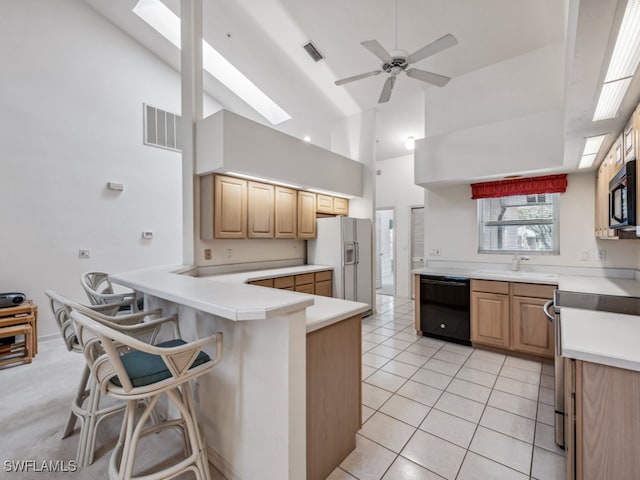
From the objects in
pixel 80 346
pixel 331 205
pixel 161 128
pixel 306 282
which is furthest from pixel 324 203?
pixel 80 346

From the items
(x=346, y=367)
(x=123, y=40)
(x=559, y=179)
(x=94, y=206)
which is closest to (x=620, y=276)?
(x=559, y=179)

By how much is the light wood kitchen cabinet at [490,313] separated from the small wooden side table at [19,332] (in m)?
5.01

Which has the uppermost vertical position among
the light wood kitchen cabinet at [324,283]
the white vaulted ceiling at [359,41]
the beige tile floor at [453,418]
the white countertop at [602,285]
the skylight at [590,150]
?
the white vaulted ceiling at [359,41]

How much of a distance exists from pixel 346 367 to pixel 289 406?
1.67ft

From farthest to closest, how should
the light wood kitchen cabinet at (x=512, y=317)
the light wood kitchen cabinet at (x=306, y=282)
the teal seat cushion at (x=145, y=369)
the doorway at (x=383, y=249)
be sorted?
1. the doorway at (x=383, y=249)
2. the light wood kitchen cabinet at (x=306, y=282)
3. the light wood kitchen cabinet at (x=512, y=317)
4. the teal seat cushion at (x=145, y=369)

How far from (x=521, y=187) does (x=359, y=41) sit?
2811 millimetres

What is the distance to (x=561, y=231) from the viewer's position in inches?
134

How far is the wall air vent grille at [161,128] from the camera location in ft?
15.0

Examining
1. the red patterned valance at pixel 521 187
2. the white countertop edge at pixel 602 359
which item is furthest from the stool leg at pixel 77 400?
the red patterned valance at pixel 521 187

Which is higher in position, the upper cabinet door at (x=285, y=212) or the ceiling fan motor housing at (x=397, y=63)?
the ceiling fan motor housing at (x=397, y=63)

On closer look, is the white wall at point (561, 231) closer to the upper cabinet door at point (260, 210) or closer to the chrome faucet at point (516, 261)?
the chrome faucet at point (516, 261)

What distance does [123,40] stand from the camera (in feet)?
14.3

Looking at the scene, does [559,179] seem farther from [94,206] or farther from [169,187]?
[94,206]

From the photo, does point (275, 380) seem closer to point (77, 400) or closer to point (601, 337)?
point (601, 337)
